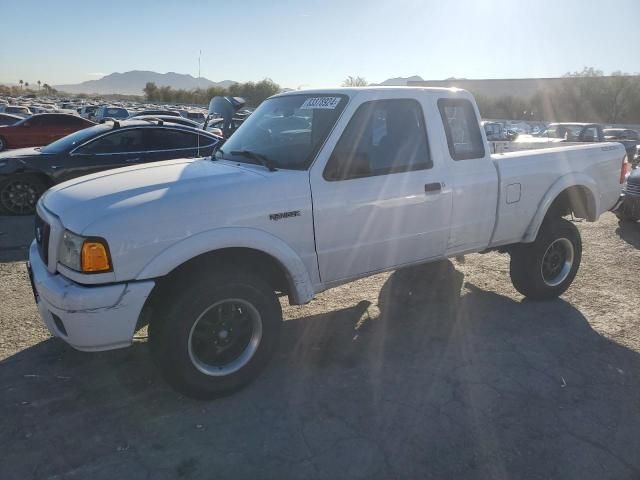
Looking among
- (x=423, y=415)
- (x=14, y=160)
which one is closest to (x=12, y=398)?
(x=423, y=415)

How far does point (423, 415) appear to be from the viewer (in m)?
3.20

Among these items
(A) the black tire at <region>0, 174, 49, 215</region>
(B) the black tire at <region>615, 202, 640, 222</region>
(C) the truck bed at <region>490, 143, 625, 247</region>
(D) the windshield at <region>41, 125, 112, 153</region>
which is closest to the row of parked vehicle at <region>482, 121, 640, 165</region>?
(B) the black tire at <region>615, 202, 640, 222</region>

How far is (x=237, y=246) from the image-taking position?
3.13m

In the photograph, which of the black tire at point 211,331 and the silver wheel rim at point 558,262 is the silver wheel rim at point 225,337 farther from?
the silver wheel rim at point 558,262

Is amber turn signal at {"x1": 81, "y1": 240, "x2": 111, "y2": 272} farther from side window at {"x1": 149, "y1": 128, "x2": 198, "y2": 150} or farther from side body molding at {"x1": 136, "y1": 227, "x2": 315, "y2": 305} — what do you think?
side window at {"x1": 149, "y1": 128, "x2": 198, "y2": 150}

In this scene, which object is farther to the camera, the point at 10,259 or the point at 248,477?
the point at 10,259

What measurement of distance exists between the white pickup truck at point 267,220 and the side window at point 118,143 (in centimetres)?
524

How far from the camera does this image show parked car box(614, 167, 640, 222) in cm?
860

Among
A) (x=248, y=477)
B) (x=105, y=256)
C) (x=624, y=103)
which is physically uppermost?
(x=624, y=103)

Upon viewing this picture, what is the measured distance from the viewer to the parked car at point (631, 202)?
8.60 metres

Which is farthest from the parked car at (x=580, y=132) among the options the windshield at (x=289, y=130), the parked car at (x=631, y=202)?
the windshield at (x=289, y=130)

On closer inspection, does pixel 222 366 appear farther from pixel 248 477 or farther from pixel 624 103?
pixel 624 103

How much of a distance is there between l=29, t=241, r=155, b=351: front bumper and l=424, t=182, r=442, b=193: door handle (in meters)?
2.16

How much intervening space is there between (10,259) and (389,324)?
4796 mm
